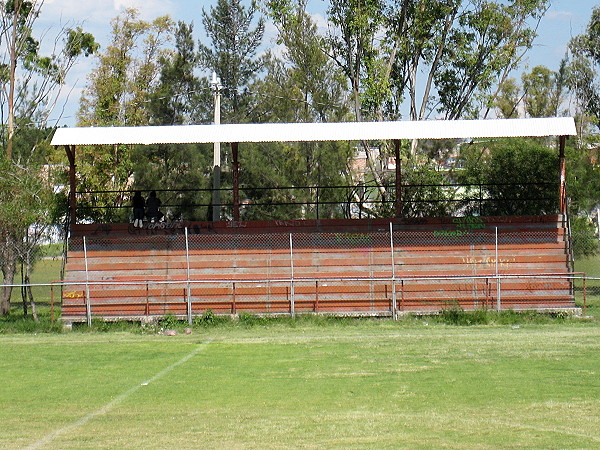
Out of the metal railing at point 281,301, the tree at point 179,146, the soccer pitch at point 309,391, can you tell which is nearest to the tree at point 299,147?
the tree at point 179,146

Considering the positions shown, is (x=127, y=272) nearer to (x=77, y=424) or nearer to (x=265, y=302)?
(x=265, y=302)

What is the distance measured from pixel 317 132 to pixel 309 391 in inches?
597

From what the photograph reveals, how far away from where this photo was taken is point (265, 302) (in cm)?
2430

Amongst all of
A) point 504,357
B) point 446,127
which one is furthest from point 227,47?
point 504,357

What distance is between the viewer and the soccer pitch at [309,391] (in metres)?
10.1

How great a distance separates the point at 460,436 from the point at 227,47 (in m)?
48.1

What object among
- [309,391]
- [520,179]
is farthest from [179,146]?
[309,391]

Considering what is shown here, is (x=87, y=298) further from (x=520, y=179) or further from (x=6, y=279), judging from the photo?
(x=520, y=179)

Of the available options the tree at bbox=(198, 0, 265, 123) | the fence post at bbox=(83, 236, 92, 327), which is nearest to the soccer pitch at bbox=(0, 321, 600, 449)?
the fence post at bbox=(83, 236, 92, 327)

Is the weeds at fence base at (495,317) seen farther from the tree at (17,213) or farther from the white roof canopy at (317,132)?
the tree at (17,213)

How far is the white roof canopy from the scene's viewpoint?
26.3 meters

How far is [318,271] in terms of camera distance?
25.0m

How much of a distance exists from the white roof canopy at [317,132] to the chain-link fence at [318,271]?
2.56 metres

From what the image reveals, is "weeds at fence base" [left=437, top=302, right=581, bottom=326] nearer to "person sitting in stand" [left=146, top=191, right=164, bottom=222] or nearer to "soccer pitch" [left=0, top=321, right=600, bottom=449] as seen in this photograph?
"soccer pitch" [left=0, top=321, right=600, bottom=449]
